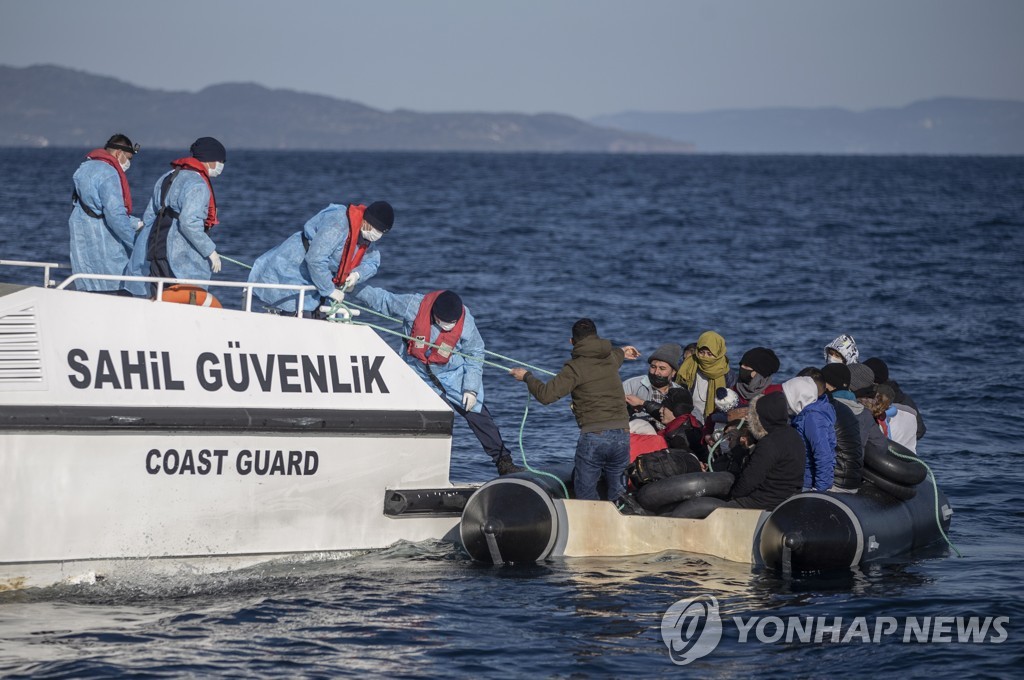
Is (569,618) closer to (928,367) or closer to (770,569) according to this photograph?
(770,569)

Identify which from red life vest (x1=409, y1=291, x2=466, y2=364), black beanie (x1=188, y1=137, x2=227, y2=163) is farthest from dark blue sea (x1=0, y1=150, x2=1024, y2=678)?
black beanie (x1=188, y1=137, x2=227, y2=163)

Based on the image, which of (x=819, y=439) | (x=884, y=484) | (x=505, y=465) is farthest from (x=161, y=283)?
(x=884, y=484)

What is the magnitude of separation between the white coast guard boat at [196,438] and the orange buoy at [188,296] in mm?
292

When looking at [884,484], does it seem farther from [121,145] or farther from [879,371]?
[121,145]

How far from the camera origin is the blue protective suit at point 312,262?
29.8 feet

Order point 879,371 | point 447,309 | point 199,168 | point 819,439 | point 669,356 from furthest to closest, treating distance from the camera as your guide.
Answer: point 879,371 < point 669,356 < point 447,309 < point 819,439 < point 199,168

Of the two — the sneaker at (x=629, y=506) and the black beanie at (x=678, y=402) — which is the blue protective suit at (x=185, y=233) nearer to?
the sneaker at (x=629, y=506)

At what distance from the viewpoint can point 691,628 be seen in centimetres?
802

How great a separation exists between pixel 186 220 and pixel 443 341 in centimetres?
195

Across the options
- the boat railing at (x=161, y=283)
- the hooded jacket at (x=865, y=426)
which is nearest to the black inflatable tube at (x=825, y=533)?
the hooded jacket at (x=865, y=426)

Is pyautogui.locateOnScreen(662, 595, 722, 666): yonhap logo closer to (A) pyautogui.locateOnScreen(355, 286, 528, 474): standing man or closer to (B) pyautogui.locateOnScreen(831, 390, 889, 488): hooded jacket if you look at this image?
(B) pyautogui.locateOnScreen(831, 390, 889, 488): hooded jacket

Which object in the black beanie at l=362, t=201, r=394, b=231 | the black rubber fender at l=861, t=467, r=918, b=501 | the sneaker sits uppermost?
the black beanie at l=362, t=201, r=394, b=231

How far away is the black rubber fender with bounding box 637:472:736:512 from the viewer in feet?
30.7

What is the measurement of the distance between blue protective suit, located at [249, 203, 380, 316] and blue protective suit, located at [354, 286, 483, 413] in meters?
0.22
